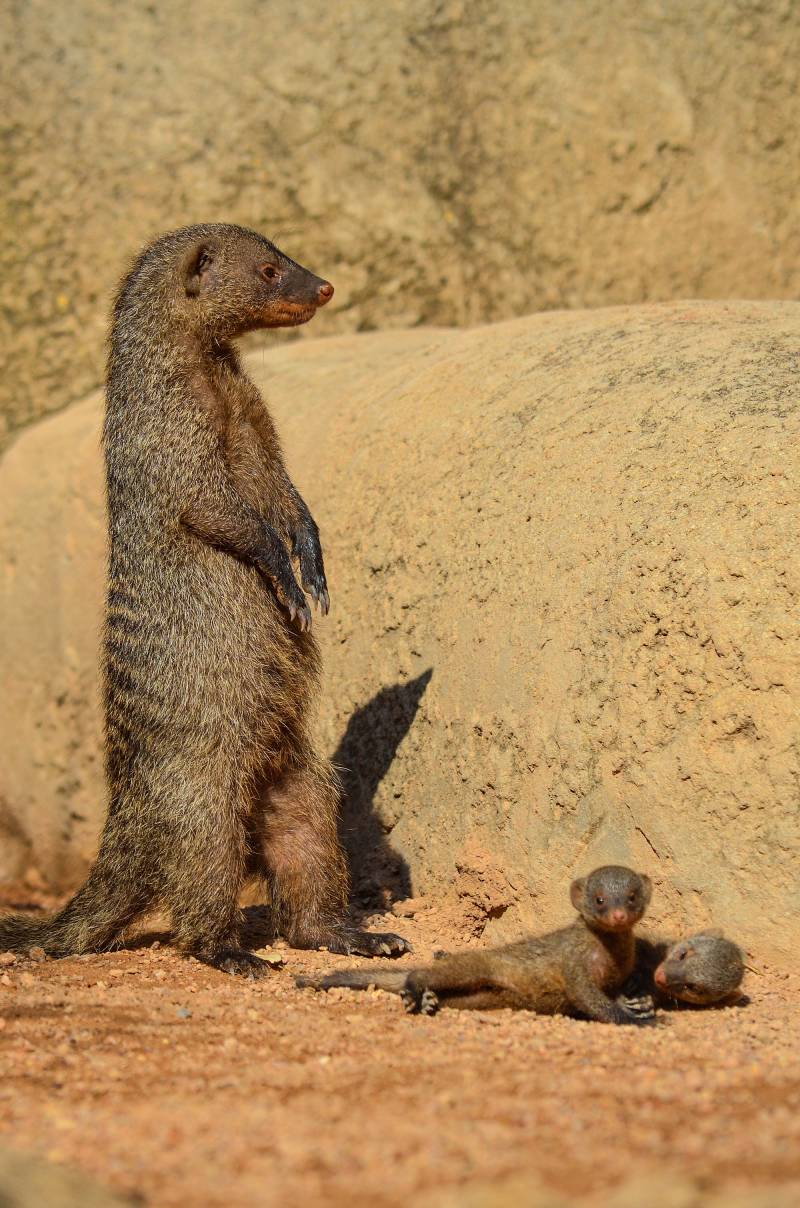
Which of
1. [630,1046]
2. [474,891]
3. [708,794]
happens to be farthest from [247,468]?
[630,1046]

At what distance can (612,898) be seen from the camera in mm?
3227

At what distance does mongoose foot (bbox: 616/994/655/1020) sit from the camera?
10.8 ft

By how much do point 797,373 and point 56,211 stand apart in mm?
4452

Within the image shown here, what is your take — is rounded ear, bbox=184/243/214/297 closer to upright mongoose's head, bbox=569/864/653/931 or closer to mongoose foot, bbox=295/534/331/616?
mongoose foot, bbox=295/534/331/616

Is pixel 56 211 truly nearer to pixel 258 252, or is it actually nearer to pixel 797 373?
pixel 258 252

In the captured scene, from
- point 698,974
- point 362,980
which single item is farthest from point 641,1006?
point 362,980

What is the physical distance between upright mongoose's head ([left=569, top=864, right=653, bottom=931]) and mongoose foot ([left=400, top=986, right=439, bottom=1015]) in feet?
1.34

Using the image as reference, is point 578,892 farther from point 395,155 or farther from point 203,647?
point 395,155

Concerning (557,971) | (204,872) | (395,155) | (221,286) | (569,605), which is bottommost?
(557,971)

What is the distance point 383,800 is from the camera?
466 centimetres

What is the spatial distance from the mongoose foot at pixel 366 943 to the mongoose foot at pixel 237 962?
265 millimetres

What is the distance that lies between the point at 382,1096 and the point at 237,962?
144 centimetres

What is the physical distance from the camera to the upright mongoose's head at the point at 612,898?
3.21 metres

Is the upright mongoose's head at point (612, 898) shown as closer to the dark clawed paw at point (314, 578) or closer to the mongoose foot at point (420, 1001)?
the mongoose foot at point (420, 1001)
